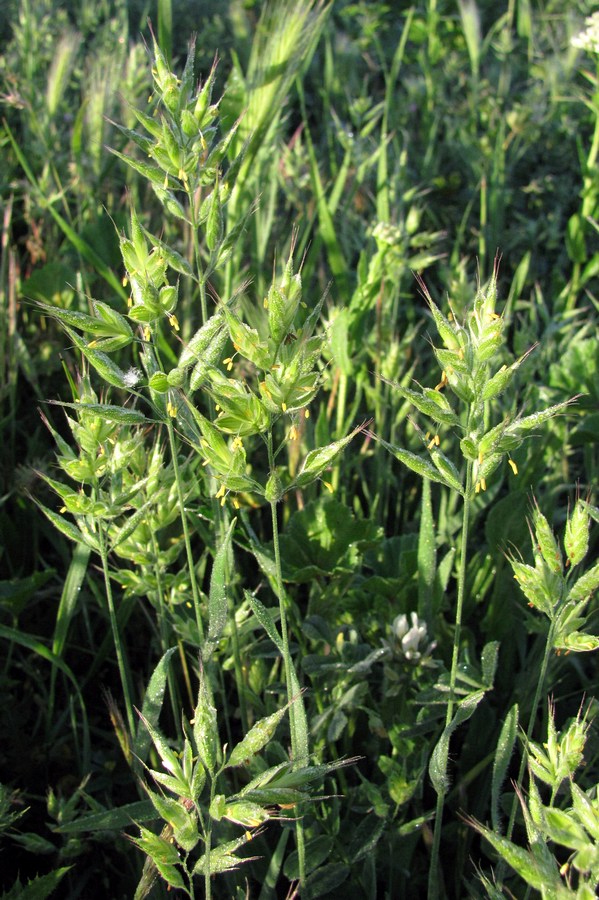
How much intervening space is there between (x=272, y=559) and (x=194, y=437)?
0.26m

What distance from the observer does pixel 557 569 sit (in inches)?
34.6

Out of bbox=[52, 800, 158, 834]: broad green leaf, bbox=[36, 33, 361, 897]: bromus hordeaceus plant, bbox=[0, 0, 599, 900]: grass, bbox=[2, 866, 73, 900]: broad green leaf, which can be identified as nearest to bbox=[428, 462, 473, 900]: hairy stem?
bbox=[0, 0, 599, 900]: grass

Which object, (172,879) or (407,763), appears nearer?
(172,879)

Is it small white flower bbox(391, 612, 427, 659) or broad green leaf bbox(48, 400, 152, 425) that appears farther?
small white flower bbox(391, 612, 427, 659)

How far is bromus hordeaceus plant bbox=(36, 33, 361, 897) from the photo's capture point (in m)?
0.79

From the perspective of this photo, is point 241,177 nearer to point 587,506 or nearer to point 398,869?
point 587,506

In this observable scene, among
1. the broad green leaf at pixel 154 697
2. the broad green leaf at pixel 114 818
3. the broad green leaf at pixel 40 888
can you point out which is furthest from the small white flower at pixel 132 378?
the broad green leaf at pixel 40 888

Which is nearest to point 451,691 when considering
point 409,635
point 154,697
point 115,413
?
point 409,635

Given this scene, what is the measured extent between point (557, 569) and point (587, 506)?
3.1 inches

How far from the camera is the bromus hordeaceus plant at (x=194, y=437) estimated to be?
791mm

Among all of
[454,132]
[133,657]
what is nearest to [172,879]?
[133,657]

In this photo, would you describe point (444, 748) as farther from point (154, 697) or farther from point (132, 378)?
point (132, 378)

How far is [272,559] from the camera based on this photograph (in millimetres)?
1113

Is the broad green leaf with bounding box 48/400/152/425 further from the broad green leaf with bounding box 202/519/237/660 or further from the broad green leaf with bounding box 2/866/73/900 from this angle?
the broad green leaf with bounding box 2/866/73/900
